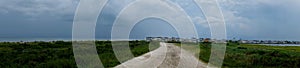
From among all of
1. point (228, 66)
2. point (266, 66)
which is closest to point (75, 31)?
point (228, 66)

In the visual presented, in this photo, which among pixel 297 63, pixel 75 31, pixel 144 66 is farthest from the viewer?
pixel 297 63

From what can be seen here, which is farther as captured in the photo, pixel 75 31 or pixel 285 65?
pixel 285 65

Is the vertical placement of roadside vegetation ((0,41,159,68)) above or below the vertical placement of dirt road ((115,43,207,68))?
above

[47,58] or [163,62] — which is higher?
[47,58]

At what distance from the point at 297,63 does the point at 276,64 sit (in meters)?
1.25

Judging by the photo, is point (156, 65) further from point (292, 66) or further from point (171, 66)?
point (292, 66)

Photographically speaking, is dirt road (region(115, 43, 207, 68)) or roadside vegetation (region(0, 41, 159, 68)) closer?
dirt road (region(115, 43, 207, 68))

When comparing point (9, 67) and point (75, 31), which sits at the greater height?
point (75, 31)

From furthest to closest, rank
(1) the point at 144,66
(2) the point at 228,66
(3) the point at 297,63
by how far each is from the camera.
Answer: (3) the point at 297,63, (2) the point at 228,66, (1) the point at 144,66

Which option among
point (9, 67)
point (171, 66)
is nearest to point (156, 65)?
point (171, 66)

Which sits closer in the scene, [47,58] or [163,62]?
[163,62]

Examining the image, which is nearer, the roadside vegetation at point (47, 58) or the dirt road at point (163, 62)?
the dirt road at point (163, 62)

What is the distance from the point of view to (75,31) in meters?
16.2

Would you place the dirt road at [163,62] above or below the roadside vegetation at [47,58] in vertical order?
below
